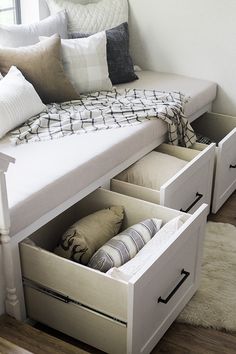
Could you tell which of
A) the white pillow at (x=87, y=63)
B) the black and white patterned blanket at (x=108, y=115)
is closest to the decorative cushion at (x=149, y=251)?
the black and white patterned blanket at (x=108, y=115)

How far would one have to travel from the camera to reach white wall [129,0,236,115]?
2.86 metres

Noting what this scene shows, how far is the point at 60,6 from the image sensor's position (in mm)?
2857

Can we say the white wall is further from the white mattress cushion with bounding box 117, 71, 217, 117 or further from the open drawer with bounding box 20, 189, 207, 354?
the open drawer with bounding box 20, 189, 207, 354

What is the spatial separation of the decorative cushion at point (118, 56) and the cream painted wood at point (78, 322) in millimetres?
1473

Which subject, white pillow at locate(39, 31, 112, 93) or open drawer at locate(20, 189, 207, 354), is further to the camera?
white pillow at locate(39, 31, 112, 93)

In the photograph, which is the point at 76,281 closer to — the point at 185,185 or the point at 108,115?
the point at 185,185

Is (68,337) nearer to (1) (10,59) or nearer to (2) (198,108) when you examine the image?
(1) (10,59)

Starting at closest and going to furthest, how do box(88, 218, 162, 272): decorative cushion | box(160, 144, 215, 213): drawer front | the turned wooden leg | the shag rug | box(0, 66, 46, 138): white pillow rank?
the turned wooden leg → box(88, 218, 162, 272): decorative cushion → the shag rug → box(160, 144, 215, 213): drawer front → box(0, 66, 46, 138): white pillow

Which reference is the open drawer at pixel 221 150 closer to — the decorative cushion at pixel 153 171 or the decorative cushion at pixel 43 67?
the decorative cushion at pixel 153 171

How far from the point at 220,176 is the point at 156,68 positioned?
0.99 meters

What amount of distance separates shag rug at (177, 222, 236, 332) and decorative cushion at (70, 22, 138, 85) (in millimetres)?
989

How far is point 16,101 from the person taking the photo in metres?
2.11

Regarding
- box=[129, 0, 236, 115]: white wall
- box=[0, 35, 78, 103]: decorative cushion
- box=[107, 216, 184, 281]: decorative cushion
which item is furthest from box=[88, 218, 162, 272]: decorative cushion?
box=[129, 0, 236, 115]: white wall

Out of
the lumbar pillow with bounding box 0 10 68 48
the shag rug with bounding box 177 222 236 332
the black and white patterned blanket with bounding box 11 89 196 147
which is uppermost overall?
the lumbar pillow with bounding box 0 10 68 48
